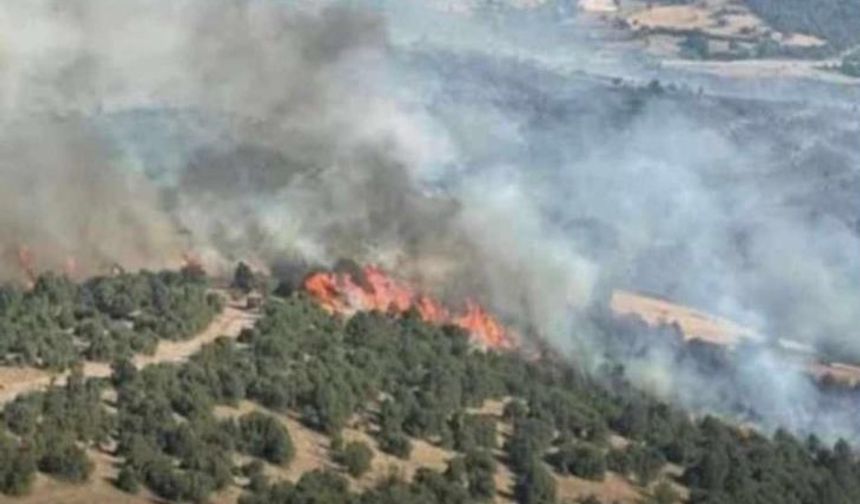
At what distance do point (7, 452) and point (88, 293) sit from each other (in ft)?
42.3

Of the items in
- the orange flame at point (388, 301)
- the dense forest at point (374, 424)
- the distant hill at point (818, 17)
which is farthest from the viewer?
the distant hill at point (818, 17)

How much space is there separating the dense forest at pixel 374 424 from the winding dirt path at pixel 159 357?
1.97 feet

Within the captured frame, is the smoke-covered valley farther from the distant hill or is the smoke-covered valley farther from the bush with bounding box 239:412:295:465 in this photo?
the distant hill

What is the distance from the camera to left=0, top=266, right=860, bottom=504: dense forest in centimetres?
3744

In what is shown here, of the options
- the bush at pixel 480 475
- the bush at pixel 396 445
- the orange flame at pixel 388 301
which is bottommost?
the orange flame at pixel 388 301

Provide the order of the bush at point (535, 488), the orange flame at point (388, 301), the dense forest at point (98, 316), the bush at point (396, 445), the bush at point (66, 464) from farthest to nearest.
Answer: the orange flame at point (388, 301), the dense forest at point (98, 316), the bush at point (396, 445), the bush at point (535, 488), the bush at point (66, 464)

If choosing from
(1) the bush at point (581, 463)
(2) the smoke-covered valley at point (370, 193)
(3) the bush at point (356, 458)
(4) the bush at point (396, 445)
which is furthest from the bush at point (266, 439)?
(2) the smoke-covered valley at point (370, 193)

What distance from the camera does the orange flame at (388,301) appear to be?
5284 cm

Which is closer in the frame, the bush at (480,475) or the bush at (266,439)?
the bush at (266,439)

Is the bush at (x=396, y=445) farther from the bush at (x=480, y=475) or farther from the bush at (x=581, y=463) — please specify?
the bush at (x=581, y=463)

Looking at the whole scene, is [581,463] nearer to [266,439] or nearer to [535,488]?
[535,488]

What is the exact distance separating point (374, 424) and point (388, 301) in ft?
40.2

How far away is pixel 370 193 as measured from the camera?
2397 inches

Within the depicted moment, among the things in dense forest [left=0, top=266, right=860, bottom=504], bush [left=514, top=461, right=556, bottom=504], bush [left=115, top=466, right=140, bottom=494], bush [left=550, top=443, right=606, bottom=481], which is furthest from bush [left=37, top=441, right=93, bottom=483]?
bush [left=550, top=443, right=606, bottom=481]
